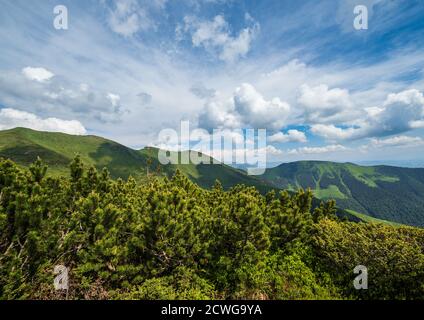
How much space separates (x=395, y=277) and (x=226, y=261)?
30.8 ft

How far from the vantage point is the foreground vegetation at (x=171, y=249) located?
10.8 m

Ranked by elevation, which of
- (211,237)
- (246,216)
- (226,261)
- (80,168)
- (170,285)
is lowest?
(170,285)

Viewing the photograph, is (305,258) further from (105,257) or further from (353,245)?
(105,257)

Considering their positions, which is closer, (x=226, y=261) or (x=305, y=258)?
(x=226, y=261)

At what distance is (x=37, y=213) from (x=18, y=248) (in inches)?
74.8

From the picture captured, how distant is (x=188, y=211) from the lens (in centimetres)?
1462

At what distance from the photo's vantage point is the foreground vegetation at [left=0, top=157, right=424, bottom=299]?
424 inches

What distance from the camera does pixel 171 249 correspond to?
1337cm
